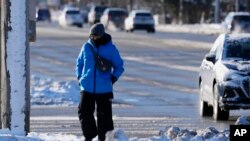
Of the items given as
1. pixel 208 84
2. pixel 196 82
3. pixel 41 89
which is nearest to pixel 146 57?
pixel 196 82

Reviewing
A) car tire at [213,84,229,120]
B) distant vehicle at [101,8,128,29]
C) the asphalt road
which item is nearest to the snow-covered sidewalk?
distant vehicle at [101,8,128,29]

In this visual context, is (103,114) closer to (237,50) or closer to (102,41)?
(102,41)

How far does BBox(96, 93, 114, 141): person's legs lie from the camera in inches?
492

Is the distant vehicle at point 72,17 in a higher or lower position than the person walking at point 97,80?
lower

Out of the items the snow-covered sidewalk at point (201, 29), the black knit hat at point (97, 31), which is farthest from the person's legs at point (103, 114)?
the snow-covered sidewalk at point (201, 29)

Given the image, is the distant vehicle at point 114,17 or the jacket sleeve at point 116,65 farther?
the distant vehicle at point 114,17

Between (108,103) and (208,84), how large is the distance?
259 inches

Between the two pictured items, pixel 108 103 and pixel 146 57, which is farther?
pixel 146 57

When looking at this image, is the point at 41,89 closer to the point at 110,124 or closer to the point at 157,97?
the point at 157,97

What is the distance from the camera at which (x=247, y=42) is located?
18.8m

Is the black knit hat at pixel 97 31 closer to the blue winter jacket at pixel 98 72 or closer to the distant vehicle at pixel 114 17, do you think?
the blue winter jacket at pixel 98 72

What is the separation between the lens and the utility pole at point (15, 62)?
12.5 meters

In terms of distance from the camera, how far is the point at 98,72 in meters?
12.4

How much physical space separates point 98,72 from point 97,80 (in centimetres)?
11
